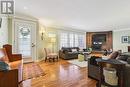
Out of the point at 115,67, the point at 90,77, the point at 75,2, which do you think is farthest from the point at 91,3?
the point at 115,67

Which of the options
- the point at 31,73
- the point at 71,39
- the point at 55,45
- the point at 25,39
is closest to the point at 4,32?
the point at 25,39

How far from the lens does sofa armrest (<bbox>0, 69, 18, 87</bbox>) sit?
2484 millimetres

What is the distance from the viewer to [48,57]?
7297mm

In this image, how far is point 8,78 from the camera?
8.26 ft

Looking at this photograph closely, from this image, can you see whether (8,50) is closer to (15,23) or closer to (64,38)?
(15,23)

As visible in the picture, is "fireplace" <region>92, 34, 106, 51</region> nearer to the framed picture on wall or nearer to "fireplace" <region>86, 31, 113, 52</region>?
"fireplace" <region>86, 31, 113, 52</region>

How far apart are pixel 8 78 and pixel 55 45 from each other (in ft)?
21.2

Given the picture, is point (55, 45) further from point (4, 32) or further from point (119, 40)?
point (119, 40)

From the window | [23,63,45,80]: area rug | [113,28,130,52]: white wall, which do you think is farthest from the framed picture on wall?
[23,63,45,80]: area rug

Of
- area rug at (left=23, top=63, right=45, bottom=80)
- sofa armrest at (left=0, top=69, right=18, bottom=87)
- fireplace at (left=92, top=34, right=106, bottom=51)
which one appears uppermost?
fireplace at (left=92, top=34, right=106, bottom=51)

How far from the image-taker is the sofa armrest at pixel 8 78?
8.15ft

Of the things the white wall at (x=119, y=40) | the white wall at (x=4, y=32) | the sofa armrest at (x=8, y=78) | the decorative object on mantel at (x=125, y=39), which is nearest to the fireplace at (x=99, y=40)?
the white wall at (x=119, y=40)

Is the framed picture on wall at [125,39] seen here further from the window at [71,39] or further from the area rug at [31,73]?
the area rug at [31,73]

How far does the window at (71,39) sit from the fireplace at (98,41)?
112 centimetres
